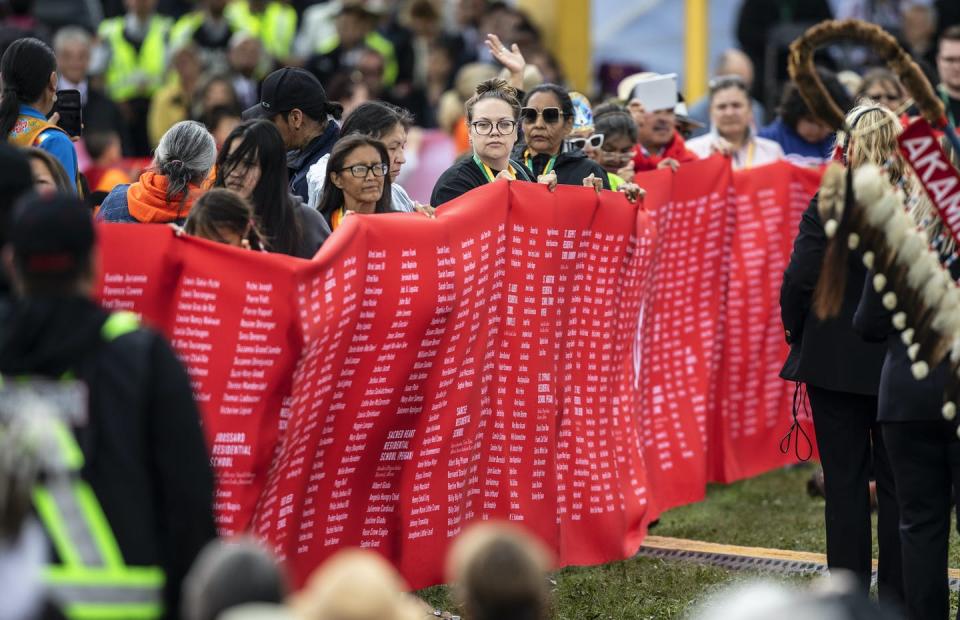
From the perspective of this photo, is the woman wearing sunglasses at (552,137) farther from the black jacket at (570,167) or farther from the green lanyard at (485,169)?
the green lanyard at (485,169)

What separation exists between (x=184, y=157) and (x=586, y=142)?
97.8 inches

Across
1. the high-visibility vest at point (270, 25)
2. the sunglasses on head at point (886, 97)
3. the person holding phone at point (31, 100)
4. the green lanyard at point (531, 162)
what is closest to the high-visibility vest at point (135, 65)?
the high-visibility vest at point (270, 25)

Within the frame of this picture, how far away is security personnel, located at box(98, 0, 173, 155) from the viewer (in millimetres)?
14938

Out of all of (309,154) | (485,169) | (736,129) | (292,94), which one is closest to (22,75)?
(292,94)

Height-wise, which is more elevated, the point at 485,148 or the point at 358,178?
the point at 485,148

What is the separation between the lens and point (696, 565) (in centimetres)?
812

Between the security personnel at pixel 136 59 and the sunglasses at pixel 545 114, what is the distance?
7122 mm

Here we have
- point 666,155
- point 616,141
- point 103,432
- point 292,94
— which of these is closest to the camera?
point 103,432

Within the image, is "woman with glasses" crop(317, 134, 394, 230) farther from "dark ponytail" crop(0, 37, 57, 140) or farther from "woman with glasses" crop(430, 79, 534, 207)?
"dark ponytail" crop(0, 37, 57, 140)

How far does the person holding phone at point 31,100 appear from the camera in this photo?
7355mm

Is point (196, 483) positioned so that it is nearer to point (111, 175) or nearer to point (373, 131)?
point (373, 131)

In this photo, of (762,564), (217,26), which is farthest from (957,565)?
(217,26)

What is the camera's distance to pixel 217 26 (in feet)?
49.3

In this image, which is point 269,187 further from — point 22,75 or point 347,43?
point 347,43
